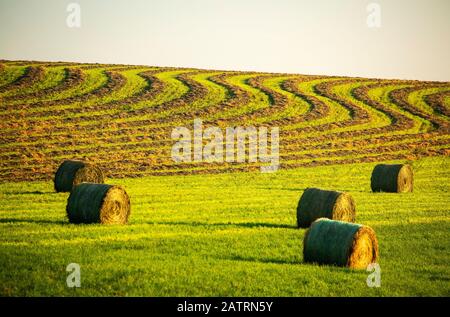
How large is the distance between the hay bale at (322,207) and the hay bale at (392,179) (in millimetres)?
9910

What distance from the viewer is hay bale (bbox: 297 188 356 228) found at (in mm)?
18359

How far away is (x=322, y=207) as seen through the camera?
1850cm

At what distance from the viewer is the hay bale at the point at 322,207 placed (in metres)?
18.4

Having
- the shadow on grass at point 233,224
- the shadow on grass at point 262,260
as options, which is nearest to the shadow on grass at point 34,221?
the shadow on grass at point 233,224

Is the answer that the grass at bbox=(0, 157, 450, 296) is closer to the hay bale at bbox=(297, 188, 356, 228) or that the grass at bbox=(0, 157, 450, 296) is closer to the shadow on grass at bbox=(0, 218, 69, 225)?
the shadow on grass at bbox=(0, 218, 69, 225)

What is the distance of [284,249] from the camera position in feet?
48.6

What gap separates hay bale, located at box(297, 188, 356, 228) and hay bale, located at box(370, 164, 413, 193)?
9.91 meters

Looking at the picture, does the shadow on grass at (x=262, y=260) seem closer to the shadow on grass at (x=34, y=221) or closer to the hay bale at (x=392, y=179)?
the shadow on grass at (x=34, y=221)

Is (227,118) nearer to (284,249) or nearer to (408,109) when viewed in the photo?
(408,109)

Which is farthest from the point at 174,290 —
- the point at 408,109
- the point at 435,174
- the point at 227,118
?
the point at 408,109

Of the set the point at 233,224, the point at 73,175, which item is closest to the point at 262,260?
the point at 233,224

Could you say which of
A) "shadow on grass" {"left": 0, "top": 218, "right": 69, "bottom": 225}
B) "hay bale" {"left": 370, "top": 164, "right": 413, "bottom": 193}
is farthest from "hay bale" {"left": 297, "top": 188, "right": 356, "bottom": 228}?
"hay bale" {"left": 370, "top": 164, "right": 413, "bottom": 193}

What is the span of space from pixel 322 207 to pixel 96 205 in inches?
267

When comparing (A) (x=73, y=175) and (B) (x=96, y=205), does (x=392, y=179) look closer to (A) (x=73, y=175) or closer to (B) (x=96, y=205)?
(A) (x=73, y=175)
